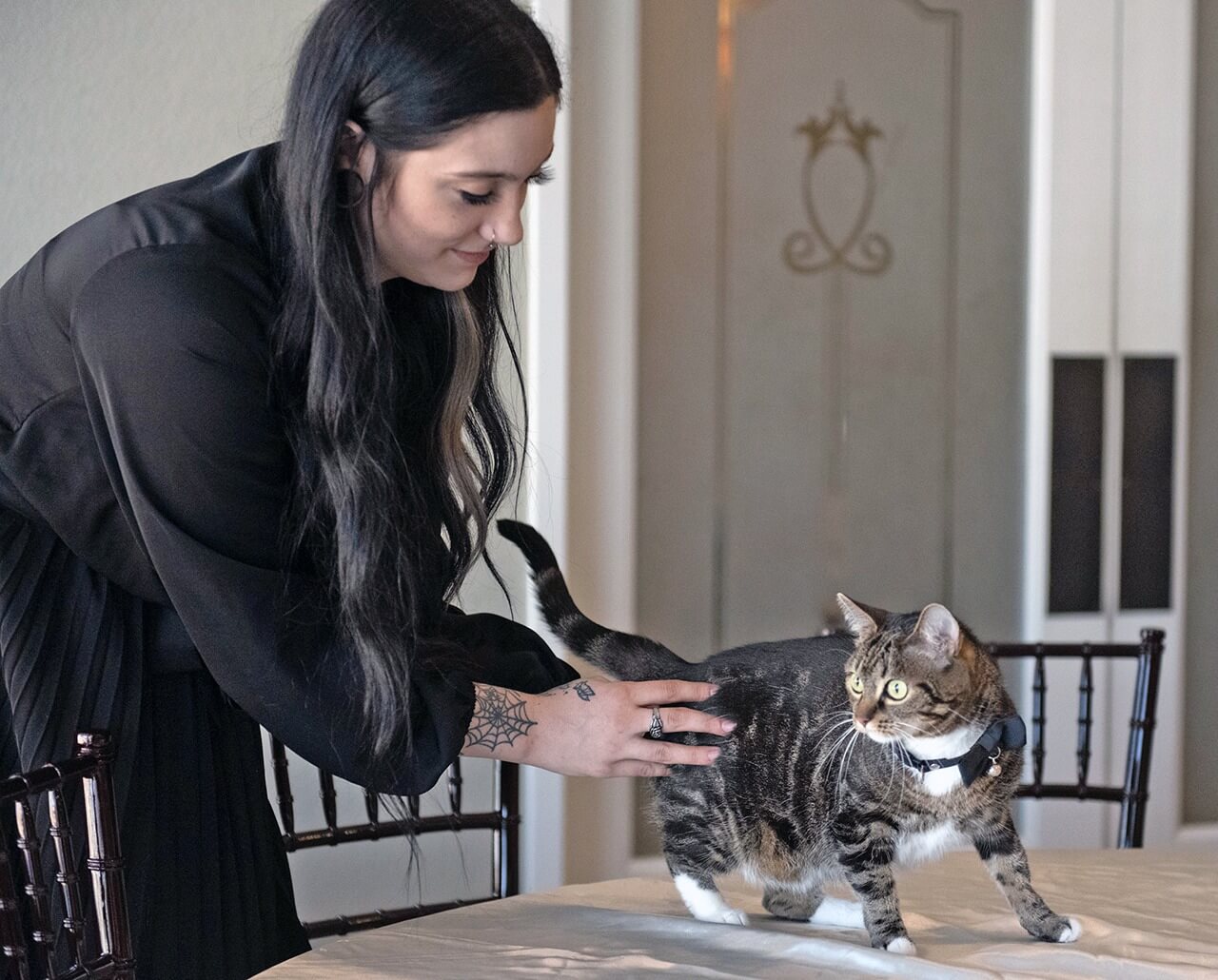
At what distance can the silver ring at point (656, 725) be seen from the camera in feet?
3.89

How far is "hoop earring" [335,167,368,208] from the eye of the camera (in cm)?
103

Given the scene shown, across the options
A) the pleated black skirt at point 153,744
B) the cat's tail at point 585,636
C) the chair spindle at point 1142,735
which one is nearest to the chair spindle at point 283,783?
the pleated black skirt at point 153,744

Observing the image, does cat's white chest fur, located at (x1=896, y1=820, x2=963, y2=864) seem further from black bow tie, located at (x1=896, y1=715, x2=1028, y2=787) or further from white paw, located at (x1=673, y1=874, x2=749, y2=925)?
white paw, located at (x1=673, y1=874, x2=749, y2=925)

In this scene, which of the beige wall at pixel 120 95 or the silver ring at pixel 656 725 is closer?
the silver ring at pixel 656 725

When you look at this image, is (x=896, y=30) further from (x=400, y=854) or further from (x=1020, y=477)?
(x=400, y=854)

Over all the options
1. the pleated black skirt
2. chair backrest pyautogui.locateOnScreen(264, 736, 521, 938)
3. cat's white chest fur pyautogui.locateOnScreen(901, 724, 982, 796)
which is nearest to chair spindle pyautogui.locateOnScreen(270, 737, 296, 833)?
chair backrest pyautogui.locateOnScreen(264, 736, 521, 938)

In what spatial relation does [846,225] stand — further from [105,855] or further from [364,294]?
[105,855]

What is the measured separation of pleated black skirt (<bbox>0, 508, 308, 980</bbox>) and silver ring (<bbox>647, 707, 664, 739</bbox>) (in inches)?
15.2

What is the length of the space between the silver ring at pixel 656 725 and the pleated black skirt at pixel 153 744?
0.39m

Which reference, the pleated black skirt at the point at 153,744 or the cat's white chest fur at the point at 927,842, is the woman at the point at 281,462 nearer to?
the pleated black skirt at the point at 153,744

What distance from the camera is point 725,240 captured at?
2441 mm

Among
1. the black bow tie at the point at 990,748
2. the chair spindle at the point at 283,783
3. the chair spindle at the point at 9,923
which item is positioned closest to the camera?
the chair spindle at the point at 9,923

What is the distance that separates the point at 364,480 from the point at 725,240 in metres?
1.52

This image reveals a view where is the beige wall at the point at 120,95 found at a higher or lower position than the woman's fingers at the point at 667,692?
higher
